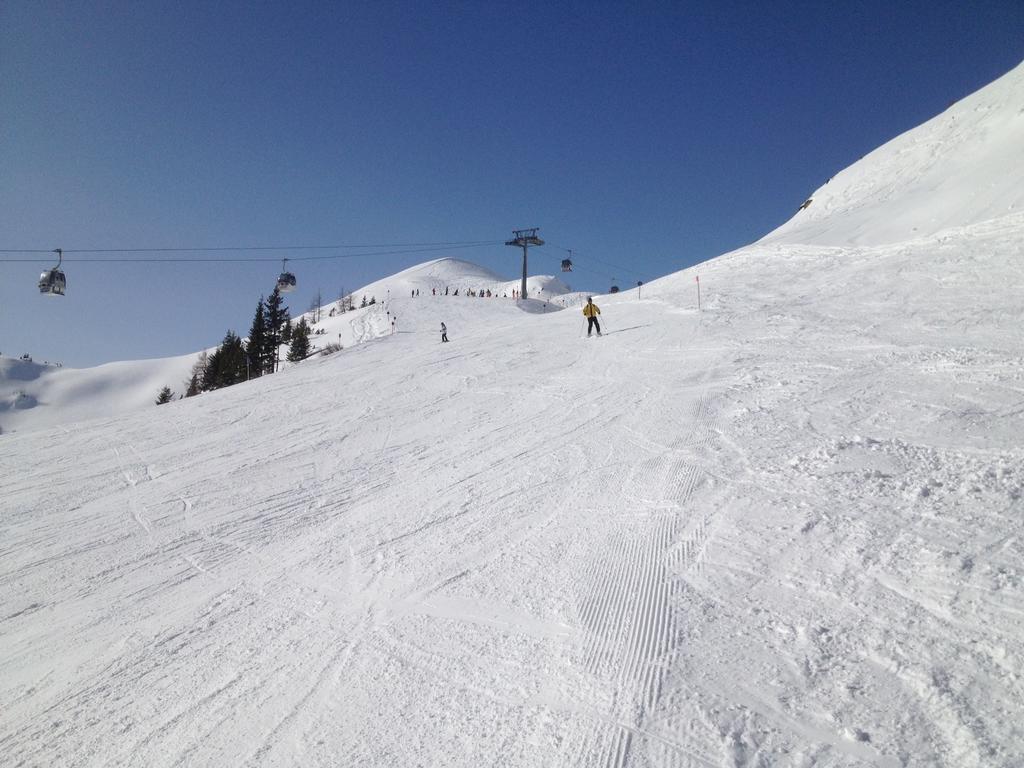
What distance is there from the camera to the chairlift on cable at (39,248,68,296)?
2059cm

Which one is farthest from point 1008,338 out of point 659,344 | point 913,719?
point 913,719

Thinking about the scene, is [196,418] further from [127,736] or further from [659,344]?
[659,344]

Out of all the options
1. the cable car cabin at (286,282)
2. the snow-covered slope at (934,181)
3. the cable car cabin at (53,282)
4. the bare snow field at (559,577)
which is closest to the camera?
the bare snow field at (559,577)

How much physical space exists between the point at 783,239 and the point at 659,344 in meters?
21.2

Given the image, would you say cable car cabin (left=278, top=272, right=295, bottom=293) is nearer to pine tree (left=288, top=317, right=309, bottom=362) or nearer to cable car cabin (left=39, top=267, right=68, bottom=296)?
cable car cabin (left=39, top=267, right=68, bottom=296)

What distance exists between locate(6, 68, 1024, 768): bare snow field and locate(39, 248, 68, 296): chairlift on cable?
1252 centimetres

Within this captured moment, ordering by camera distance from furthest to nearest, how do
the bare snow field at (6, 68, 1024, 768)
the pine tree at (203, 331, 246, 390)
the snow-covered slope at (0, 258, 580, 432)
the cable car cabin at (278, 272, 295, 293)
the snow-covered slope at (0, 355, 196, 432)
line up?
1. the snow-covered slope at (0, 355, 196, 432)
2. the snow-covered slope at (0, 258, 580, 432)
3. the pine tree at (203, 331, 246, 390)
4. the cable car cabin at (278, 272, 295, 293)
5. the bare snow field at (6, 68, 1024, 768)

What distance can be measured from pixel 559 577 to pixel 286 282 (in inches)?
1273

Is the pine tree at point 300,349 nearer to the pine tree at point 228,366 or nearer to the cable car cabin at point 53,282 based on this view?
the pine tree at point 228,366

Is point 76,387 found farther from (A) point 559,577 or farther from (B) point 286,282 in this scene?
(A) point 559,577

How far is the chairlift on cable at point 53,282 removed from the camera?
20594 mm

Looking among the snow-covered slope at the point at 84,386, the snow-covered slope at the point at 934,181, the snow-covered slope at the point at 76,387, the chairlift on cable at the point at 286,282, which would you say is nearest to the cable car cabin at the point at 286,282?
the chairlift on cable at the point at 286,282

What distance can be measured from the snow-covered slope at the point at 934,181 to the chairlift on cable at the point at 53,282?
3462 cm

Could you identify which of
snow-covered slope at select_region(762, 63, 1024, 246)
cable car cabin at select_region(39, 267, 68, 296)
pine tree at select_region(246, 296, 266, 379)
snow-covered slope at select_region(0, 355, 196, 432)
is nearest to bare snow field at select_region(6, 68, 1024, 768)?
cable car cabin at select_region(39, 267, 68, 296)
